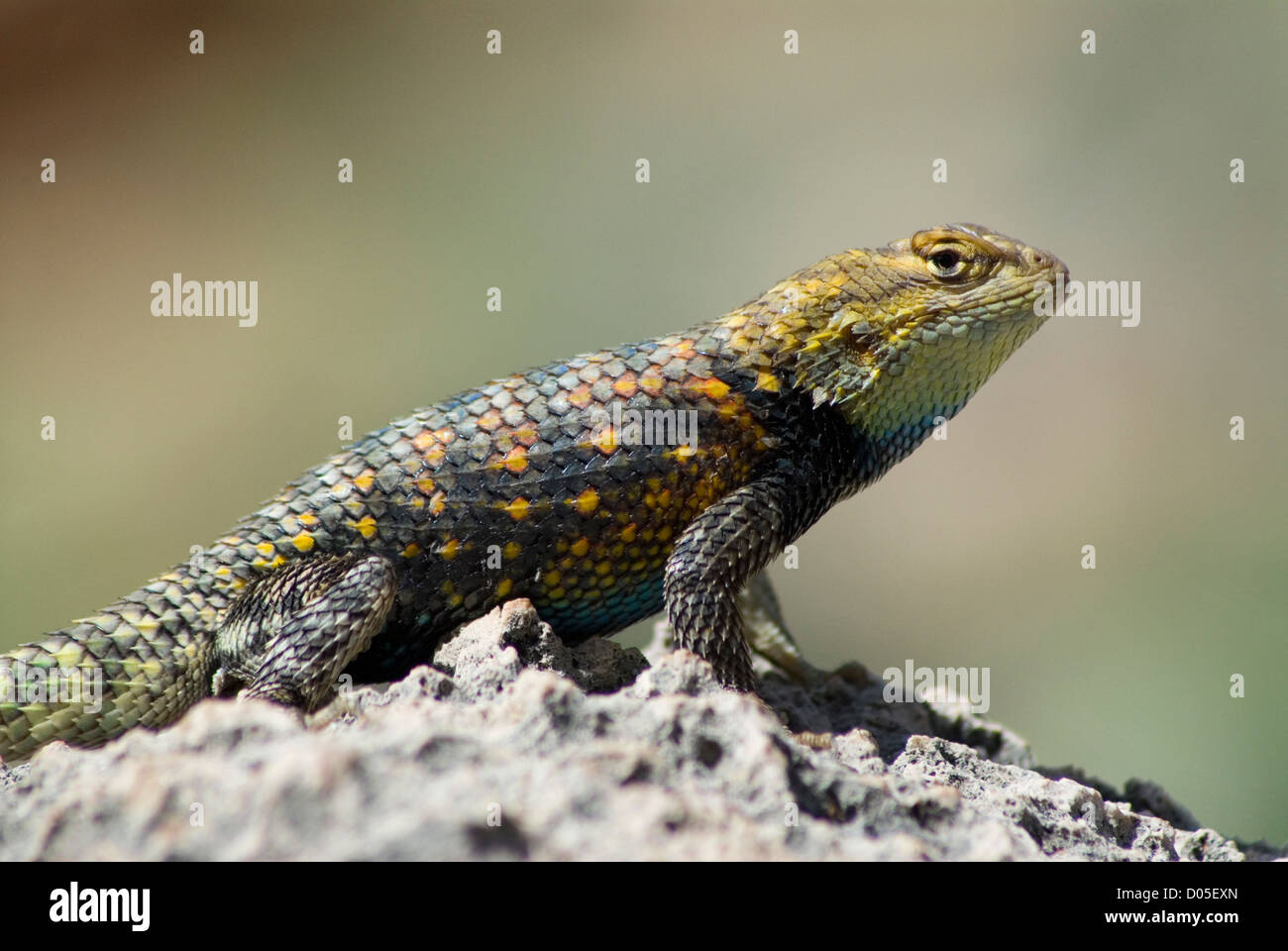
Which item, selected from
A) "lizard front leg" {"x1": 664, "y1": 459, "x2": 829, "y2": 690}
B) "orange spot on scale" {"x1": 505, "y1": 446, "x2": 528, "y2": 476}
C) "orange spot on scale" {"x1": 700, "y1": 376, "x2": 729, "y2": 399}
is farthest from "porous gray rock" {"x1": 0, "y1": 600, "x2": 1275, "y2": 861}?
"orange spot on scale" {"x1": 700, "y1": 376, "x2": 729, "y2": 399}

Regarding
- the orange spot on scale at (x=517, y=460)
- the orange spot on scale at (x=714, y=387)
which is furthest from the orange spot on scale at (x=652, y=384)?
the orange spot on scale at (x=517, y=460)

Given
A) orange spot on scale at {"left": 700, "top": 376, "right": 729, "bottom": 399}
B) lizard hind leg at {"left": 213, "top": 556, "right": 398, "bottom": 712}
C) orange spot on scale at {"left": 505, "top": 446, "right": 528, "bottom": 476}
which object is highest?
orange spot on scale at {"left": 700, "top": 376, "right": 729, "bottom": 399}

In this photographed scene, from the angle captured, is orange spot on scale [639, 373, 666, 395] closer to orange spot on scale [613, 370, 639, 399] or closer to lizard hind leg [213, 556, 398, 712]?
orange spot on scale [613, 370, 639, 399]

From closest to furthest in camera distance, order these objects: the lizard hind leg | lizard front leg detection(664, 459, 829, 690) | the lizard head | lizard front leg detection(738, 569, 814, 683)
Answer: the lizard hind leg, lizard front leg detection(664, 459, 829, 690), the lizard head, lizard front leg detection(738, 569, 814, 683)

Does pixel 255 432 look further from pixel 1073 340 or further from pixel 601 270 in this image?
pixel 1073 340

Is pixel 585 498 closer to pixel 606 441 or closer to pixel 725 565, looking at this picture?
pixel 606 441
